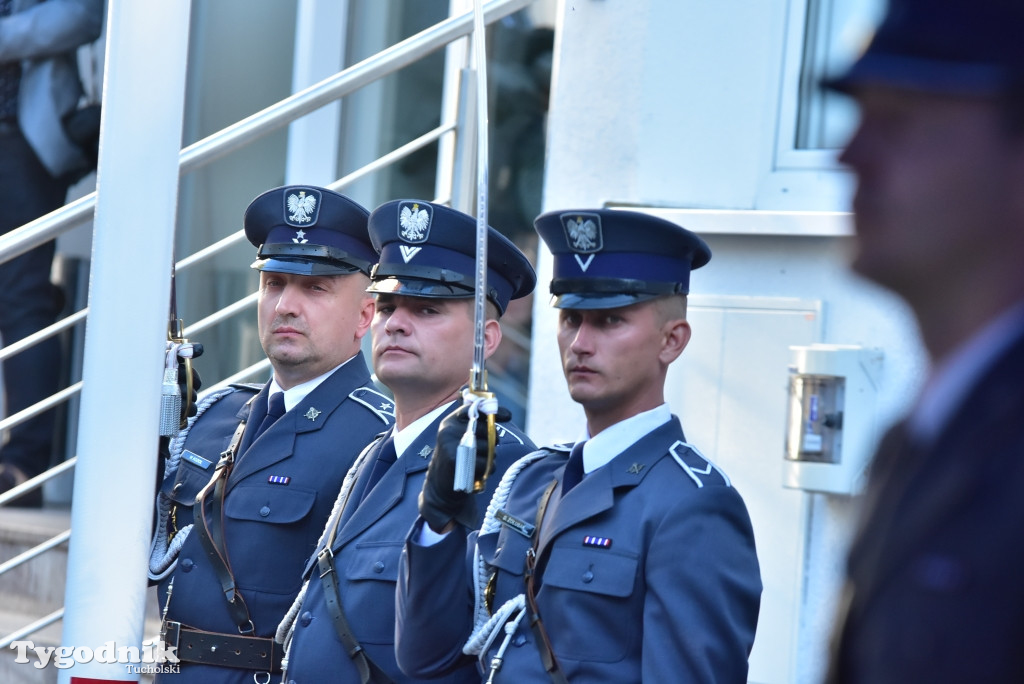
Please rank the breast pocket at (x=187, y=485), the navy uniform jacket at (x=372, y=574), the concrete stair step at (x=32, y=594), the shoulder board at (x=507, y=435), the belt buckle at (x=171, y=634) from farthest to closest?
1. the concrete stair step at (x=32, y=594)
2. the breast pocket at (x=187, y=485)
3. the belt buckle at (x=171, y=634)
4. the shoulder board at (x=507, y=435)
5. the navy uniform jacket at (x=372, y=574)

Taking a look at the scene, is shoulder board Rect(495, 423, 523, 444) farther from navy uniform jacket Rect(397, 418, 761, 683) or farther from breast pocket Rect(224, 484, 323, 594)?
breast pocket Rect(224, 484, 323, 594)

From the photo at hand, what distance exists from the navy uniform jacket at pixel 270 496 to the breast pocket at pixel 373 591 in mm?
314

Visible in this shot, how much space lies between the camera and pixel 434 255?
304 centimetres

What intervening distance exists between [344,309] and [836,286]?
46.7 inches

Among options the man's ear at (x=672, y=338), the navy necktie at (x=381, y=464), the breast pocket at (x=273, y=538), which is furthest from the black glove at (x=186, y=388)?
the man's ear at (x=672, y=338)

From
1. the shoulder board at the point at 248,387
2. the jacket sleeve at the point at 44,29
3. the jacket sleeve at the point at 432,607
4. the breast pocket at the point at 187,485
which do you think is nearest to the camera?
the jacket sleeve at the point at 432,607

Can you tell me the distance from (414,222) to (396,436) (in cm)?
48

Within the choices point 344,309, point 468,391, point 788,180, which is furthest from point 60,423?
point 468,391

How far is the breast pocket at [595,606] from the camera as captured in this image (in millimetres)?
2285

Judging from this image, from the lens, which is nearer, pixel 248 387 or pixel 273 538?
pixel 273 538

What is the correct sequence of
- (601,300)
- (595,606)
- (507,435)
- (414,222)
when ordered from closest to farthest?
(595,606)
(601,300)
(507,435)
(414,222)

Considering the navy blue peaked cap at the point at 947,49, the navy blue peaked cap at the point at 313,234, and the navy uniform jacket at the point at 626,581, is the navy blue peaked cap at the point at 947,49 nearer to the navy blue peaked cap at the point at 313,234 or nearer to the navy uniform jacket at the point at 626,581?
the navy uniform jacket at the point at 626,581

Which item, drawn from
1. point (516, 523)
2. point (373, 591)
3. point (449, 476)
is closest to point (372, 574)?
point (373, 591)

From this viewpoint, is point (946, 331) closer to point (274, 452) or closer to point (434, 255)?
point (434, 255)
